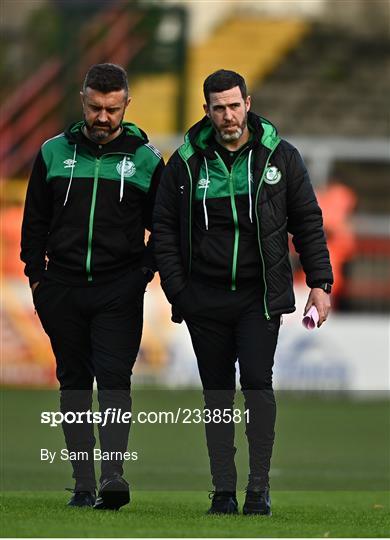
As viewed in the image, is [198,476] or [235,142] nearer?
[235,142]

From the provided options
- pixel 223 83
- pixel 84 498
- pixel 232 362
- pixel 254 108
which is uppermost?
pixel 254 108

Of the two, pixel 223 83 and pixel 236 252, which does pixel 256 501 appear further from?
pixel 223 83

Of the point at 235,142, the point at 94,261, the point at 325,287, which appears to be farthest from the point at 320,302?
the point at 94,261

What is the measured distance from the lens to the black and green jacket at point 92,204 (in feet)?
24.5

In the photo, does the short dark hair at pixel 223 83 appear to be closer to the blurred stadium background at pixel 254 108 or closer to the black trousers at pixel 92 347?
the black trousers at pixel 92 347

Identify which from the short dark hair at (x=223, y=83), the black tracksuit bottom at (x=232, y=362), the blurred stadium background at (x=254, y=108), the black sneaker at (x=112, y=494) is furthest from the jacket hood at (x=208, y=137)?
the blurred stadium background at (x=254, y=108)

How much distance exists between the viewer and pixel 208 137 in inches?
288

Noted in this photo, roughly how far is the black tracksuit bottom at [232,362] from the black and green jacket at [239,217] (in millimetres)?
69

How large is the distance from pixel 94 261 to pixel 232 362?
784 mm

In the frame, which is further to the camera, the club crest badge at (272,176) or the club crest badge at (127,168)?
the club crest badge at (127,168)

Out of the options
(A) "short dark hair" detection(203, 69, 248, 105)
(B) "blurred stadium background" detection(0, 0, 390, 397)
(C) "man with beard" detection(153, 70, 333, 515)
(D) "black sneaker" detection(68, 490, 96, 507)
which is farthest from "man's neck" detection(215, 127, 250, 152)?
(B) "blurred stadium background" detection(0, 0, 390, 397)

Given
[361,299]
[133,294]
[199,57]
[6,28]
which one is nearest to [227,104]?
[133,294]

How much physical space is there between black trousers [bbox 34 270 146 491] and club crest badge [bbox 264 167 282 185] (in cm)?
81

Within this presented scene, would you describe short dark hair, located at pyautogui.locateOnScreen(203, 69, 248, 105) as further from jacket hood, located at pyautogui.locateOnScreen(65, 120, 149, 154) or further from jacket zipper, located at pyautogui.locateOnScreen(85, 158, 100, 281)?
jacket zipper, located at pyautogui.locateOnScreen(85, 158, 100, 281)
